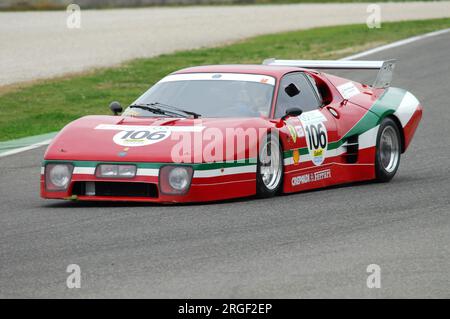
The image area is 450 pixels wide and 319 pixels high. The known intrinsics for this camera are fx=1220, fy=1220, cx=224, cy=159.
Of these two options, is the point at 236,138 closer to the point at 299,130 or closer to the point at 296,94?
the point at 299,130

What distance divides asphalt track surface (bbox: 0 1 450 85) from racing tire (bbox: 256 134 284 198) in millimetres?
11514

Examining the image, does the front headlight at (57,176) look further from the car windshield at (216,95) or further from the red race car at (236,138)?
the car windshield at (216,95)

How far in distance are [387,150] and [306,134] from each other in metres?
1.54

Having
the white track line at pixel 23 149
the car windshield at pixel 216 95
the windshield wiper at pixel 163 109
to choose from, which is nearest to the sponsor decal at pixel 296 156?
the car windshield at pixel 216 95

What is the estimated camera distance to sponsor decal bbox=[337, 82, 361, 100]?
12016 millimetres

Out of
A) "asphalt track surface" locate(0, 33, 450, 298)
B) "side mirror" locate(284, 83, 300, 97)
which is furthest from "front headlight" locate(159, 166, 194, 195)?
"side mirror" locate(284, 83, 300, 97)

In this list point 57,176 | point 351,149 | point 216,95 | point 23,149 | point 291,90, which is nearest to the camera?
point 57,176

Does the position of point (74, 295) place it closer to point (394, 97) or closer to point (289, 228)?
point (289, 228)

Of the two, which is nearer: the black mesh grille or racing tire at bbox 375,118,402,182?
the black mesh grille

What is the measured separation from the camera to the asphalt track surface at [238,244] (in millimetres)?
6852

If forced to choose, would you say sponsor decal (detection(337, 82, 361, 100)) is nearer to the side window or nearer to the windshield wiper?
the side window

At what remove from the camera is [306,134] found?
10945mm

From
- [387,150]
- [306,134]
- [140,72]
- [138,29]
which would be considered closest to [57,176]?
[306,134]

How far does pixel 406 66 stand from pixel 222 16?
56.3 feet
